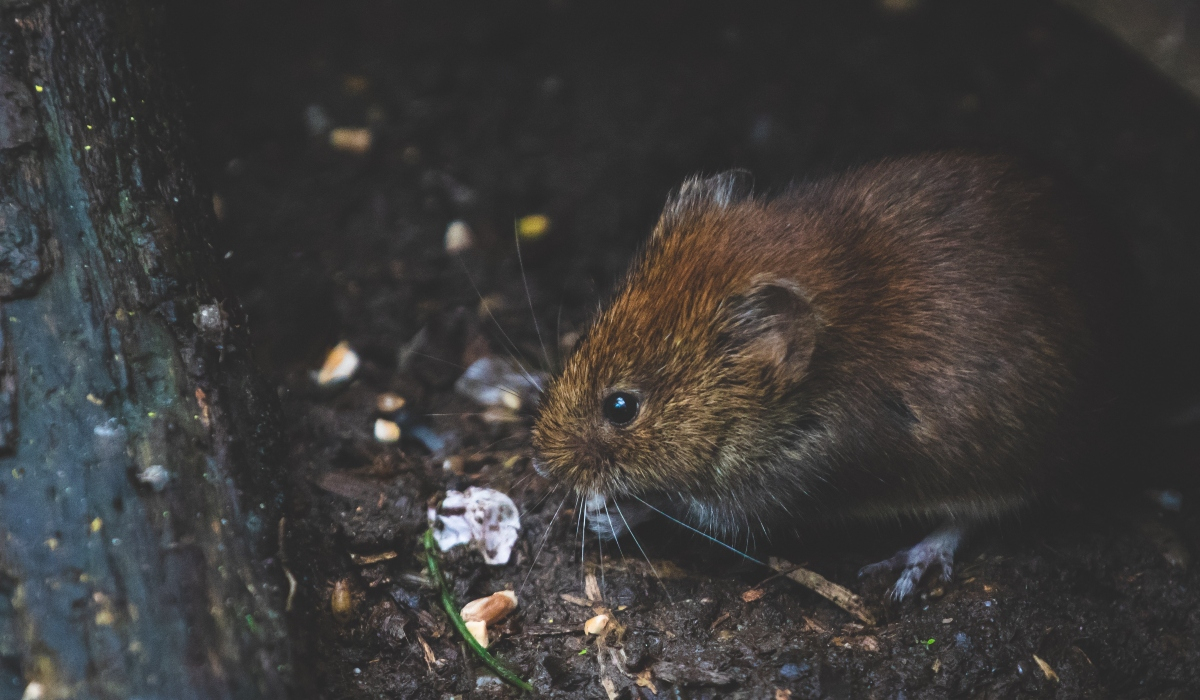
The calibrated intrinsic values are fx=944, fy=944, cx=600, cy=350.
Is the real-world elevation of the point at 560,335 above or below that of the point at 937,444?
below

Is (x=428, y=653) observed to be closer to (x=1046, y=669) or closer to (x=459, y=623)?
(x=459, y=623)

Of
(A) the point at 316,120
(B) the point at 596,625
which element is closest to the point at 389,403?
(B) the point at 596,625

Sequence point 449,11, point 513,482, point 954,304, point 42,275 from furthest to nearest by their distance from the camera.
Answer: point 449,11, point 513,482, point 954,304, point 42,275

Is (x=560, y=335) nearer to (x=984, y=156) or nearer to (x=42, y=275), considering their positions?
(x=984, y=156)

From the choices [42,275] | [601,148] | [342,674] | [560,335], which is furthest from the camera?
[601,148]

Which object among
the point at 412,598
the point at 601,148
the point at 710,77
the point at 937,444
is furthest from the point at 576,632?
the point at 710,77

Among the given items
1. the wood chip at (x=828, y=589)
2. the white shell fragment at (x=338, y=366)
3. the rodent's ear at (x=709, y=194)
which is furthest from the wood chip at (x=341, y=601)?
the rodent's ear at (x=709, y=194)

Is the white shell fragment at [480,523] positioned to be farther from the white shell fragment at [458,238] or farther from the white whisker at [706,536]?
the white shell fragment at [458,238]
